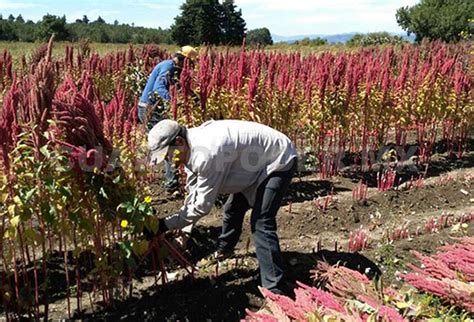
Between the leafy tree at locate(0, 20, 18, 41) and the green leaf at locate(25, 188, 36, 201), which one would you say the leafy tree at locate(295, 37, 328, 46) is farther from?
the leafy tree at locate(0, 20, 18, 41)

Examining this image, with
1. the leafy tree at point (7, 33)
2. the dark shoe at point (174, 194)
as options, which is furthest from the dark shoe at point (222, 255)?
the leafy tree at point (7, 33)

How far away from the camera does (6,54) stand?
1004cm

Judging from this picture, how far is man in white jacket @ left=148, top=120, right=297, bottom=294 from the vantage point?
303 centimetres

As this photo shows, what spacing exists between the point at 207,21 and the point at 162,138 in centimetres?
4683

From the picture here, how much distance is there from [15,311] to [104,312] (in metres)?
0.53

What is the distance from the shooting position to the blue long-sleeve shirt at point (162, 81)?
5.58m

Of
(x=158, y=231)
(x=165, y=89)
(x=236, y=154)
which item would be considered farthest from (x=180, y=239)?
(x=165, y=89)

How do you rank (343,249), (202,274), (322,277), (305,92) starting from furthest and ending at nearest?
(305,92), (343,249), (202,274), (322,277)

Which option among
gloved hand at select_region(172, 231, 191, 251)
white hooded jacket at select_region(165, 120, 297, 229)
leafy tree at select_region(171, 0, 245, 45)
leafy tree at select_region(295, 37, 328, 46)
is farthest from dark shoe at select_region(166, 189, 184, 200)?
leafy tree at select_region(171, 0, 245, 45)

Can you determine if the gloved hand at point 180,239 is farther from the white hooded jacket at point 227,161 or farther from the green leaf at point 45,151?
the green leaf at point 45,151

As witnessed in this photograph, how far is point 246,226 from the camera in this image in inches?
189

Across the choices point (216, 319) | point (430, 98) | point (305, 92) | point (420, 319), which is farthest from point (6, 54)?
point (420, 319)

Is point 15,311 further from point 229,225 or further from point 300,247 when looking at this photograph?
point 300,247

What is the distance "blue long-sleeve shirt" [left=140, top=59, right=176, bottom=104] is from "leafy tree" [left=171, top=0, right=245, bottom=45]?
39.5 m
